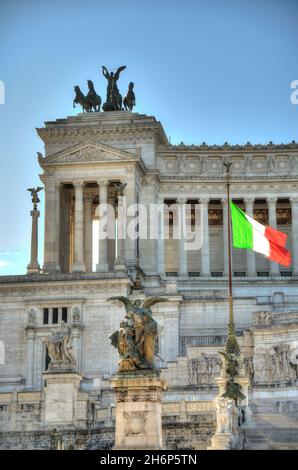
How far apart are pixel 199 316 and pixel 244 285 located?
495 inches

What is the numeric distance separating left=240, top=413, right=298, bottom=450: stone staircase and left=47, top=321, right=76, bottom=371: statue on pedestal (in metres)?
9.74

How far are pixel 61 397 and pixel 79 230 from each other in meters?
30.6

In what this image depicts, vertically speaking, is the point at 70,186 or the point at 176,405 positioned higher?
the point at 70,186

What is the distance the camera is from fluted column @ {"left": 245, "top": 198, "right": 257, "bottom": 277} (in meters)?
86.5

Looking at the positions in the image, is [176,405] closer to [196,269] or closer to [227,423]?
[227,423]

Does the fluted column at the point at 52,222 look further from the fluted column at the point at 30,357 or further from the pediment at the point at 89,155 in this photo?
the fluted column at the point at 30,357

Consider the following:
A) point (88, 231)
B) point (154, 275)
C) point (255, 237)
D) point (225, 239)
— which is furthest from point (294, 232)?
point (255, 237)

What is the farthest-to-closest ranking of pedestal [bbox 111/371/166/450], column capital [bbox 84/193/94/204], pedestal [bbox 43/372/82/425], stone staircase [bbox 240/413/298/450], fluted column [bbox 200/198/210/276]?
column capital [bbox 84/193/94/204] < fluted column [bbox 200/198/210/276] < pedestal [bbox 43/372/82/425] < stone staircase [bbox 240/413/298/450] < pedestal [bbox 111/371/166/450]

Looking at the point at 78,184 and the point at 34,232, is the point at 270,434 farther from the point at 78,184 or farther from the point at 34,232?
the point at 78,184

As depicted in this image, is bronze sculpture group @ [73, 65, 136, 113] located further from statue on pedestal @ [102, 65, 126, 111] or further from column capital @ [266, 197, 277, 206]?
column capital @ [266, 197, 277, 206]

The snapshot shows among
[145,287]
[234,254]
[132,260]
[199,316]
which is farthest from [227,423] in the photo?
[234,254]

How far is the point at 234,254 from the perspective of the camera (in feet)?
305

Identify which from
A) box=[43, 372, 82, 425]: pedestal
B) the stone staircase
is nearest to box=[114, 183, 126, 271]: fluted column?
box=[43, 372, 82, 425]: pedestal
